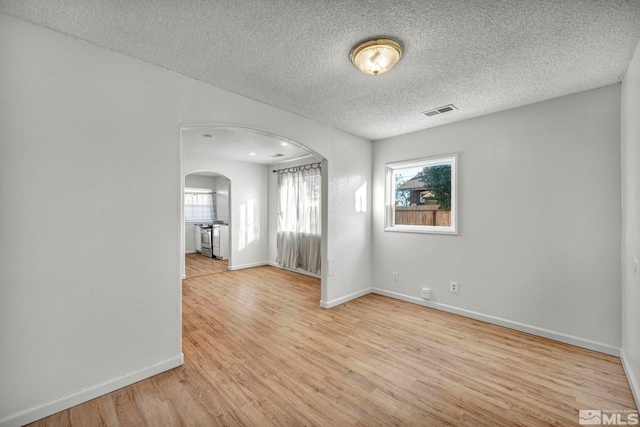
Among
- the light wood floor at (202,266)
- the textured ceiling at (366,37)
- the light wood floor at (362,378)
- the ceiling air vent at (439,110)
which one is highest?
the textured ceiling at (366,37)

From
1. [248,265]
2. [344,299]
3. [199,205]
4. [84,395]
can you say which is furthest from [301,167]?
[199,205]

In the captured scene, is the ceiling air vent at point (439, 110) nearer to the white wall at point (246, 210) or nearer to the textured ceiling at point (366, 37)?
the textured ceiling at point (366, 37)

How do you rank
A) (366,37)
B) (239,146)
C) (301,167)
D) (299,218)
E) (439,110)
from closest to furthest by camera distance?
(366,37), (439,110), (239,146), (301,167), (299,218)

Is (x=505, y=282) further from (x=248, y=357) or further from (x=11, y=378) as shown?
(x=11, y=378)

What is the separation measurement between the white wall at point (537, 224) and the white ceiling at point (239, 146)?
81.5 inches

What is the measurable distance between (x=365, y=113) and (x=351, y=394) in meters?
2.86

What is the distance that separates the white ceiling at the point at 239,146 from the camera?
4.14 m

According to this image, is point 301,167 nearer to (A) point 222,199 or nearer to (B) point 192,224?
(A) point 222,199

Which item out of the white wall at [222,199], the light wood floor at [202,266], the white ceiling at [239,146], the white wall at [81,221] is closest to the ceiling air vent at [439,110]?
the white ceiling at [239,146]

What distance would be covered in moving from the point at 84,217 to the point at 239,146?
3.21 m

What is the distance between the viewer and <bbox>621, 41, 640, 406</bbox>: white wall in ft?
6.21

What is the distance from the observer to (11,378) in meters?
1.65

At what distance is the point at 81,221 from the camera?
74.2 inches

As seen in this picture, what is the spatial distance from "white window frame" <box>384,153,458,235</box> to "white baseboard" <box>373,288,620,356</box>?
39.1 inches
